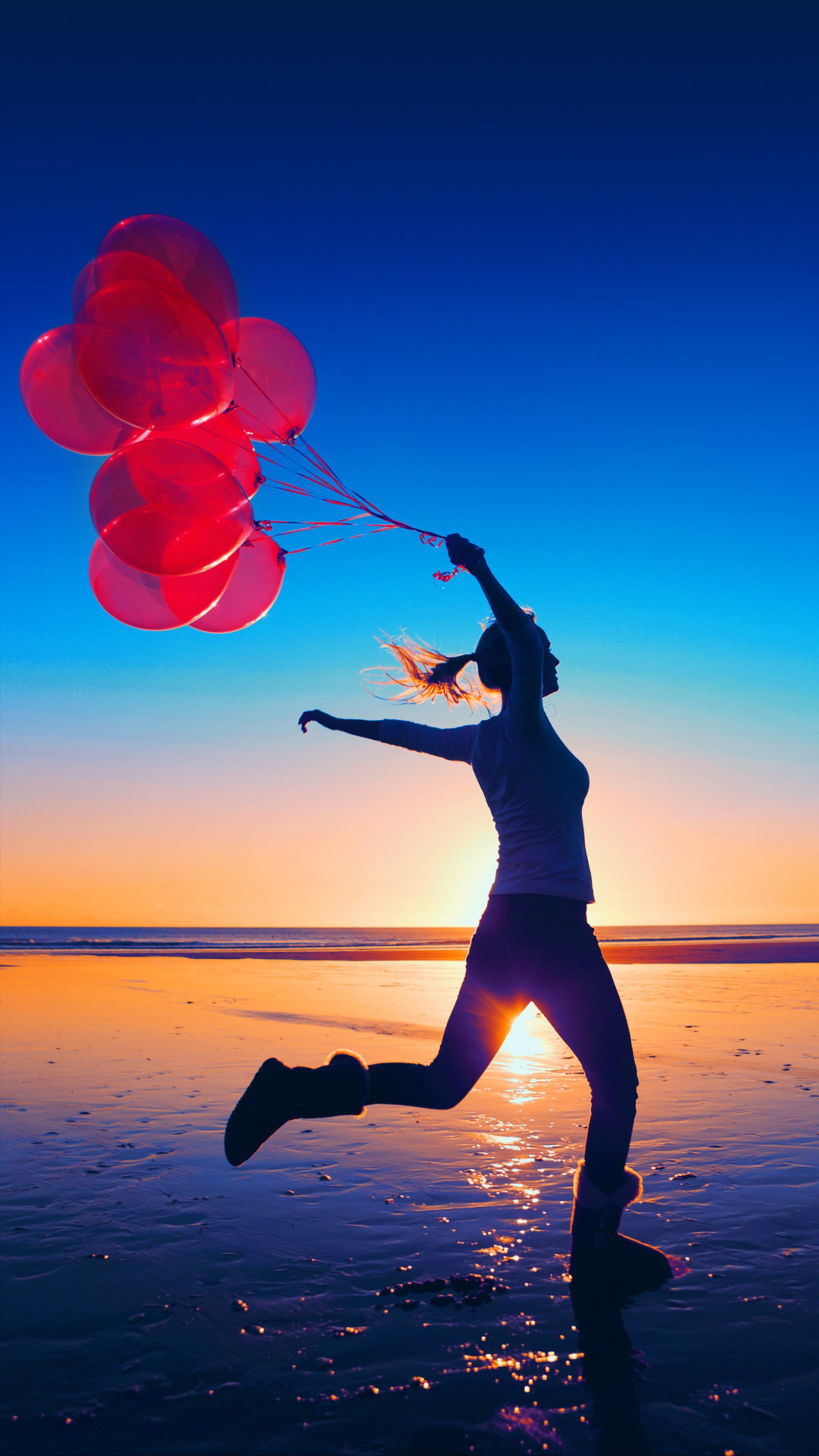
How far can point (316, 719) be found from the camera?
350 centimetres

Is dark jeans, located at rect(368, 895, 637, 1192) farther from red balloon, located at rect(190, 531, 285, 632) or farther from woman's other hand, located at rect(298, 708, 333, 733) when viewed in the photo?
red balloon, located at rect(190, 531, 285, 632)

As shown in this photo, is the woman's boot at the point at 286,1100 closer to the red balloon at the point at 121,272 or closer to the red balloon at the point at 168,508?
the red balloon at the point at 168,508

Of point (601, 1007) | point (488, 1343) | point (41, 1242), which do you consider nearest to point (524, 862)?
point (601, 1007)

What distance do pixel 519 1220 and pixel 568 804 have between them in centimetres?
172

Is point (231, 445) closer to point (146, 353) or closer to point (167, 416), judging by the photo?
point (167, 416)

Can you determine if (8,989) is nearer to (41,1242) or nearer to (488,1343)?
(41,1242)

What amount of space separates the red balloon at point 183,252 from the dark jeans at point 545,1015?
3014mm

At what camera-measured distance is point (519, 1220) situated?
3.35 m

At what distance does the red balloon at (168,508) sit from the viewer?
3.71 meters

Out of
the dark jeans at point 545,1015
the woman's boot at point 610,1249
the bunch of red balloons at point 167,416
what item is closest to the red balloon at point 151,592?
the bunch of red balloons at point 167,416

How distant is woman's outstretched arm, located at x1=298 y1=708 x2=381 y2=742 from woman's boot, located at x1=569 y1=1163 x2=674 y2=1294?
180 cm

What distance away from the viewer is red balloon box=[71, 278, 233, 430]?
3496 mm

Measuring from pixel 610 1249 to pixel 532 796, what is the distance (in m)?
1.56

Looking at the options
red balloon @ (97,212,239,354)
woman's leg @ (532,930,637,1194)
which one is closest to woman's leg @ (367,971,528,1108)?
woman's leg @ (532,930,637,1194)
